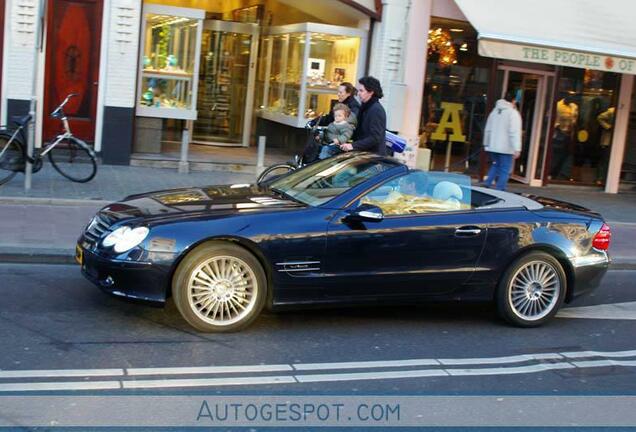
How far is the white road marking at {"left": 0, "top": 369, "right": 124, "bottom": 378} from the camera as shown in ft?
16.4

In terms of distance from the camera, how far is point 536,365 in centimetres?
604

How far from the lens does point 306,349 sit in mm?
5945

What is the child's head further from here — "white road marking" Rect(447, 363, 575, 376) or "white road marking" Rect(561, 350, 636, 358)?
"white road marking" Rect(447, 363, 575, 376)

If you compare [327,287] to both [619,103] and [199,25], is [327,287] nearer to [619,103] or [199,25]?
[199,25]

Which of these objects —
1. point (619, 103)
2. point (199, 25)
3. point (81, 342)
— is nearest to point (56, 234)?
point (81, 342)

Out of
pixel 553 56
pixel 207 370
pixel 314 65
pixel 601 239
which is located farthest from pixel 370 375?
pixel 314 65

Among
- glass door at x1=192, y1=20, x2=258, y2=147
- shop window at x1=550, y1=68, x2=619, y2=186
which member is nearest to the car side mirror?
glass door at x1=192, y1=20, x2=258, y2=147

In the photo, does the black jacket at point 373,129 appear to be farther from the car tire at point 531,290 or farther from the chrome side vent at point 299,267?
the chrome side vent at point 299,267

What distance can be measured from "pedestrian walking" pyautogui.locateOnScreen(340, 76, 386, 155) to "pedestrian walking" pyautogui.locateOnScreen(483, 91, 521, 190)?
3.62 m

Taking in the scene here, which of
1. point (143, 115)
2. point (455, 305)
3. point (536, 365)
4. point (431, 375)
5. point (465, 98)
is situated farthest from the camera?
point (465, 98)

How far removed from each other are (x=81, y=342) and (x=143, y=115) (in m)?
8.84

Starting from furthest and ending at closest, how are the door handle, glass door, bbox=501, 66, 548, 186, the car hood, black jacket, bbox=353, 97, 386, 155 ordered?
glass door, bbox=501, 66, 548, 186 < black jacket, bbox=353, 97, 386, 155 < the door handle < the car hood

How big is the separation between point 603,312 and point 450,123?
8206mm

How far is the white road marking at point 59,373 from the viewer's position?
4996 millimetres
